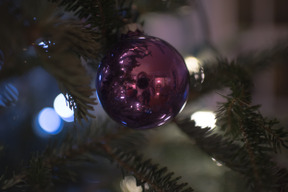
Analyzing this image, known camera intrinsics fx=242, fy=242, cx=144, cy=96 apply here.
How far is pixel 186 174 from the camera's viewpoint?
1.24 ft

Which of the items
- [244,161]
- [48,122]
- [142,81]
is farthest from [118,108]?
[48,122]

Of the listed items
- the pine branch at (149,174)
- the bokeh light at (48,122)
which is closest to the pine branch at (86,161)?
the pine branch at (149,174)

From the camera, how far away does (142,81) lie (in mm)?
219

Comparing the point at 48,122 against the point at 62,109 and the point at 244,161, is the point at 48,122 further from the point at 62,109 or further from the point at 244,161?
the point at 244,161

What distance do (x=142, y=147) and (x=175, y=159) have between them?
→ 0.06 meters

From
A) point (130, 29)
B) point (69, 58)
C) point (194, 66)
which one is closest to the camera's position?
point (69, 58)

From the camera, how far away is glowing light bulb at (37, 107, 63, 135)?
42cm

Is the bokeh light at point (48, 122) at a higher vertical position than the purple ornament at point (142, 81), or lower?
lower

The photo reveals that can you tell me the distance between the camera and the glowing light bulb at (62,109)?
45cm

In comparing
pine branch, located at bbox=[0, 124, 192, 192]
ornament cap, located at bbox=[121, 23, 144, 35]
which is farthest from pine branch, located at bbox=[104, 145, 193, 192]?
ornament cap, located at bbox=[121, 23, 144, 35]

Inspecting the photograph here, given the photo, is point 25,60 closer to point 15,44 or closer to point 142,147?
point 15,44

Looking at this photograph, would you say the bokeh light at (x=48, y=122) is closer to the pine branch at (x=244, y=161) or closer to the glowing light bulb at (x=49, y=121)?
the glowing light bulb at (x=49, y=121)

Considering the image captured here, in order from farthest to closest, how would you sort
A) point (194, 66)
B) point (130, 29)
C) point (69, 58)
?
point (194, 66) < point (130, 29) < point (69, 58)

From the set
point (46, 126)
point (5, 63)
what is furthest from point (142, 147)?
point (5, 63)
